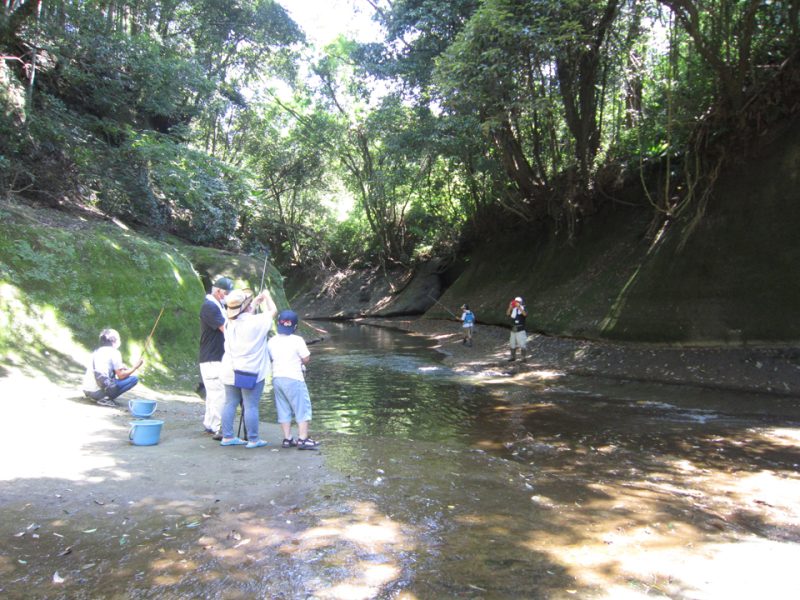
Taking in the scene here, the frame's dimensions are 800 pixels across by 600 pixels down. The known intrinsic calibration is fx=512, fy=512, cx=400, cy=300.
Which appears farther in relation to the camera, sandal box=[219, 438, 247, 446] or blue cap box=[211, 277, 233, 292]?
blue cap box=[211, 277, 233, 292]

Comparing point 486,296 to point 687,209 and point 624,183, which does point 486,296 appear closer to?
point 624,183

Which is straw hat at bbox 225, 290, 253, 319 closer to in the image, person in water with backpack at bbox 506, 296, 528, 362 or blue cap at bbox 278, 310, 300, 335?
blue cap at bbox 278, 310, 300, 335

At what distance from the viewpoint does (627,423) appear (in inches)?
342

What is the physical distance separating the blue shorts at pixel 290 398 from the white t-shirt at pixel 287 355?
0.07 meters

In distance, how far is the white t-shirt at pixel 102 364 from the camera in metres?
7.63

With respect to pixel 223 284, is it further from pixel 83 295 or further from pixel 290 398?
pixel 83 295

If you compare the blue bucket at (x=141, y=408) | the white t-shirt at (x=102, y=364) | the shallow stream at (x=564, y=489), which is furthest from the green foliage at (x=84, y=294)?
the shallow stream at (x=564, y=489)

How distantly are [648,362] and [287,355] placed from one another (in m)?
9.63

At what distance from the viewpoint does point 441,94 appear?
15.0 meters

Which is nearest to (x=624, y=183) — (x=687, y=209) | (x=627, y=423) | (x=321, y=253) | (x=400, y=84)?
(x=687, y=209)

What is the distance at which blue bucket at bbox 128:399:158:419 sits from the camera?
673cm

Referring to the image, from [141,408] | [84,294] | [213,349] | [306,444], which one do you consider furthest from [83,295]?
[306,444]

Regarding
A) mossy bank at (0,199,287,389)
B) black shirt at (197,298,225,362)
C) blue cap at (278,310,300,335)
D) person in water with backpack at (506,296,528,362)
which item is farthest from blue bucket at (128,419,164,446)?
person in water with backpack at (506,296,528,362)

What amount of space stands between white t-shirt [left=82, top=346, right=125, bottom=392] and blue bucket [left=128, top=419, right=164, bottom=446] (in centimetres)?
230
